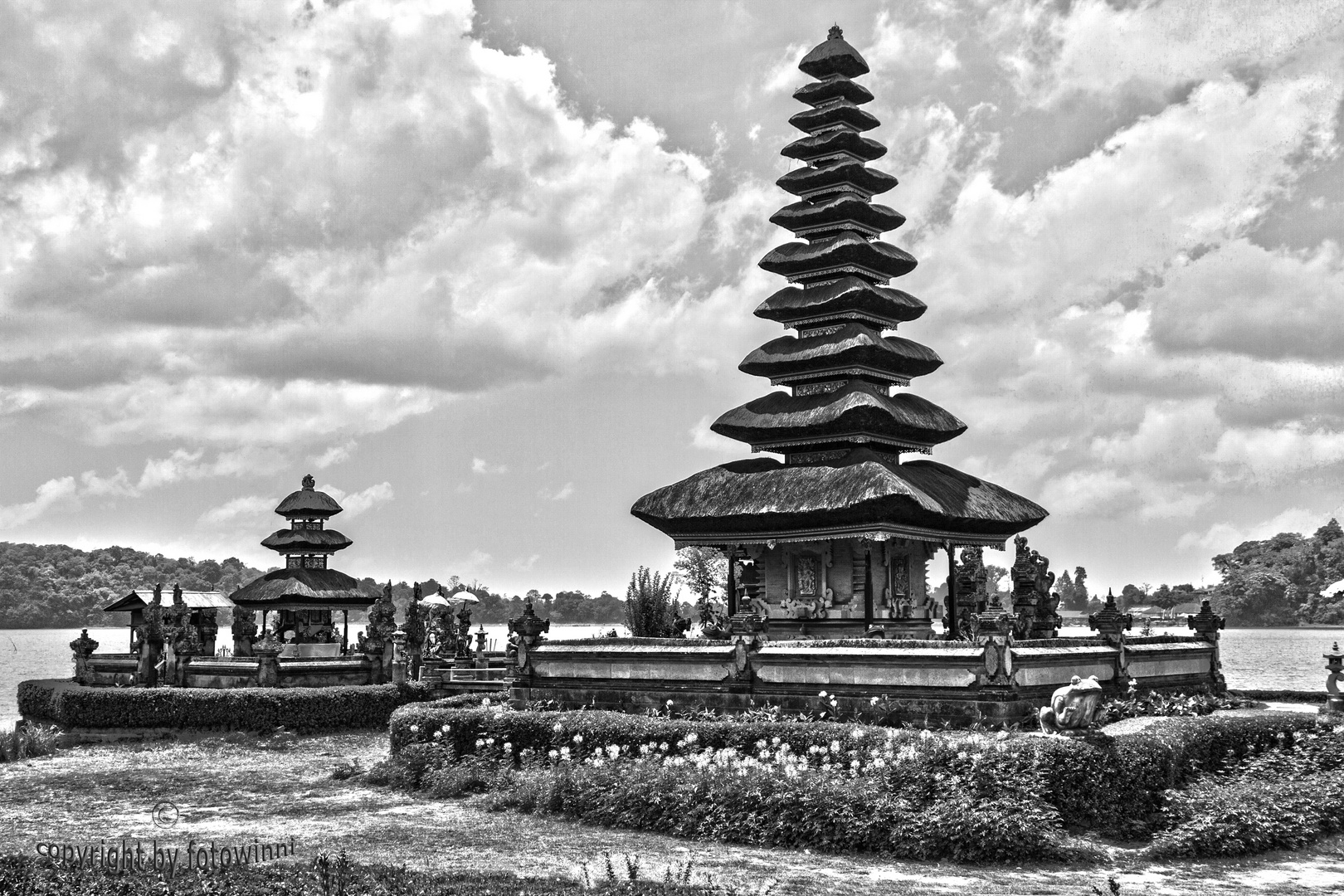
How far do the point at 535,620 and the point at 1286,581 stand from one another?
404 ft

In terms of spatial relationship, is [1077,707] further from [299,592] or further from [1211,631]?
[299,592]

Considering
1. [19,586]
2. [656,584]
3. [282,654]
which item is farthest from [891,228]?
[19,586]

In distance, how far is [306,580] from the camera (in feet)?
162

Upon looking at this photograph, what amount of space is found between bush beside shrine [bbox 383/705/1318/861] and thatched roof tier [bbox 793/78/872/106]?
24.5 metres

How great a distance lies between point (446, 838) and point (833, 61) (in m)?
30.8

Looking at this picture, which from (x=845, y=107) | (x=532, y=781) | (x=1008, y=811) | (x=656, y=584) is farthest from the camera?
(x=656, y=584)

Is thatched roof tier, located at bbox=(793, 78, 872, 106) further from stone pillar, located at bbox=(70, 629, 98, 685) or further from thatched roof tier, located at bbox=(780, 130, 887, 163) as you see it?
stone pillar, located at bbox=(70, 629, 98, 685)

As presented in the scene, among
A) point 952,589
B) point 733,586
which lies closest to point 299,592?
point 733,586

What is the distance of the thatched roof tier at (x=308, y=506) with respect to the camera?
5019cm

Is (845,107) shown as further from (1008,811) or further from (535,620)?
(1008,811)

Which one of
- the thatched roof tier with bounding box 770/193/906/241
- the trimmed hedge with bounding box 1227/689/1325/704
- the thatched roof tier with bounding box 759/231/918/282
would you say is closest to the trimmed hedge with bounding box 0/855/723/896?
the trimmed hedge with bounding box 1227/689/1325/704

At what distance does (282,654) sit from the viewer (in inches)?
1886

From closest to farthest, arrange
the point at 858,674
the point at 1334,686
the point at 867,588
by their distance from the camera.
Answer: the point at 858,674
the point at 1334,686
the point at 867,588

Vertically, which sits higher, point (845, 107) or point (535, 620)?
point (845, 107)
